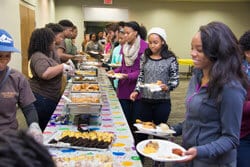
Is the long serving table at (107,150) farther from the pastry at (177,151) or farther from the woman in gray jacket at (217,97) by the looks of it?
the woman in gray jacket at (217,97)

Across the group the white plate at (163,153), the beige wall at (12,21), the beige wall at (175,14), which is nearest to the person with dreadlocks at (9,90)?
the white plate at (163,153)

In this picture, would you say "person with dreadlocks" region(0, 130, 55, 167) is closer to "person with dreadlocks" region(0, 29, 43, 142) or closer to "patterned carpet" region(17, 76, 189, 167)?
"person with dreadlocks" region(0, 29, 43, 142)

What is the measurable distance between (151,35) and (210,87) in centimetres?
109

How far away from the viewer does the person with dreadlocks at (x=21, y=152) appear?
34 centimetres

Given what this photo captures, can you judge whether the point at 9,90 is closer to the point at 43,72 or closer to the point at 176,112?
the point at 43,72

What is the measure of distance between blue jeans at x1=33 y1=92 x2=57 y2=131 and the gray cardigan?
111 centimetres

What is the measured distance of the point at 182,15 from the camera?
1025 centimetres

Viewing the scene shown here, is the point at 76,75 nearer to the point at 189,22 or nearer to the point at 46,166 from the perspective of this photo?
the point at 46,166

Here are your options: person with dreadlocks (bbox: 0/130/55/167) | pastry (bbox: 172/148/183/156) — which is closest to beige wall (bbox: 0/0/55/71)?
pastry (bbox: 172/148/183/156)

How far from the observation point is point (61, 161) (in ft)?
3.64

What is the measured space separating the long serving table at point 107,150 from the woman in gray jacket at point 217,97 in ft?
0.91

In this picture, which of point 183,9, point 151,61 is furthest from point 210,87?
point 183,9

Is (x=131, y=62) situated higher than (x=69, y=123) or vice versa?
(x=131, y=62)

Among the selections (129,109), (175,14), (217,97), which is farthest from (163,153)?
(175,14)
